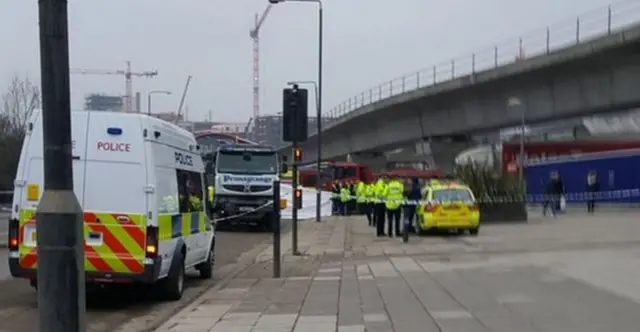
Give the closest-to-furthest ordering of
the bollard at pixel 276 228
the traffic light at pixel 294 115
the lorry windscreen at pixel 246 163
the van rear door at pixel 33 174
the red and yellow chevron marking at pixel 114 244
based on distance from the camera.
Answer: the red and yellow chevron marking at pixel 114 244 → the van rear door at pixel 33 174 → the bollard at pixel 276 228 → the traffic light at pixel 294 115 → the lorry windscreen at pixel 246 163

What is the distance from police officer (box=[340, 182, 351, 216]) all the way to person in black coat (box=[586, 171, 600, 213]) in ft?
34.6

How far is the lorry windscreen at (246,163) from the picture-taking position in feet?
109

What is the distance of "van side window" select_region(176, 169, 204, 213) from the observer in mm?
14266

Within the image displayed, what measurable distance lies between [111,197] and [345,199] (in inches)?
1146

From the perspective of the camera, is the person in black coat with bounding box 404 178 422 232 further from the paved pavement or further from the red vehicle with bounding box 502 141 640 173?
the red vehicle with bounding box 502 141 640 173

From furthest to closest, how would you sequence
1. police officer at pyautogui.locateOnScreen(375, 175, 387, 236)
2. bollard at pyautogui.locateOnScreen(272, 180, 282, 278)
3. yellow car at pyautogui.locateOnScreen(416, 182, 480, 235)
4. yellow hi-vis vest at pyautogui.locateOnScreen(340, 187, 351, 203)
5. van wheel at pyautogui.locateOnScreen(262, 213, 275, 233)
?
yellow hi-vis vest at pyautogui.locateOnScreen(340, 187, 351, 203) < van wheel at pyautogui.locateOnScreen(262, 213, 275, 233) < police officer at pyautogui.locateOnScreen(375, 175, 387, 236) < yellow car at pyautogui.locateOnScreen(416, 182, 480, 235) < bollard at pyautogui.locateOnScreen(272, 180, 282, 278)

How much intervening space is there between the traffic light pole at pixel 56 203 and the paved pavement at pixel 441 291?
4986 mm

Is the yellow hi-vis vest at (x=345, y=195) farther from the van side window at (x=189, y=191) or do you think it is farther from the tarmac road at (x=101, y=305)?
the van side window at (x=189, y=191)

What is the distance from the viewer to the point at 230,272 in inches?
720

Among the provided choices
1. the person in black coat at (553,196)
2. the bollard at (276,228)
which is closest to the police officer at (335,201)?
the person in black coat at (553,196)

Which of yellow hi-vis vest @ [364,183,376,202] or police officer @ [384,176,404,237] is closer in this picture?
police officer @ [384,176,404,237]

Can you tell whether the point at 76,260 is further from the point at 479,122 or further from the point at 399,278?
the point at 479,122

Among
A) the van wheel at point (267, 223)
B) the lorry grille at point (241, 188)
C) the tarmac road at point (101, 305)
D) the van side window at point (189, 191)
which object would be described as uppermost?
the van side window at point (189, 191)

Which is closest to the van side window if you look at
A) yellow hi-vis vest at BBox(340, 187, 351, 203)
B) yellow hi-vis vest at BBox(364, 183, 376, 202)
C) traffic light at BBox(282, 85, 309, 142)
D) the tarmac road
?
the tarmac road
